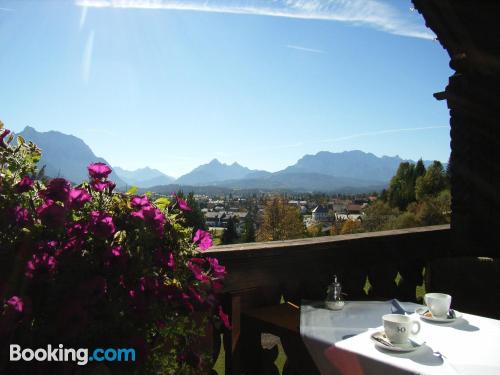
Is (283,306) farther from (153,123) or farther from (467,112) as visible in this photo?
(153,123)

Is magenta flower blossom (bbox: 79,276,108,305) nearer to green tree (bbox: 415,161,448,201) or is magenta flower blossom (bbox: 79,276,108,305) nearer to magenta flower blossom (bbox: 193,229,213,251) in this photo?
magenta flower blossom (bbox: 193,229,213,251)

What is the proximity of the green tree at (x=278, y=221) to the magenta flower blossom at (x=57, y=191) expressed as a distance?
36.5m

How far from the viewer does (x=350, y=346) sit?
1340 mm

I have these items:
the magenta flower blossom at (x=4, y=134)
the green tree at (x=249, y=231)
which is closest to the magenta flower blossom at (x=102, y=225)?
the magenta flower blossom at (x=4, y=134)

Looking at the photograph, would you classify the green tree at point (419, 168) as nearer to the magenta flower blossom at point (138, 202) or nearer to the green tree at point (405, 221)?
the green tree at point (405, 221)

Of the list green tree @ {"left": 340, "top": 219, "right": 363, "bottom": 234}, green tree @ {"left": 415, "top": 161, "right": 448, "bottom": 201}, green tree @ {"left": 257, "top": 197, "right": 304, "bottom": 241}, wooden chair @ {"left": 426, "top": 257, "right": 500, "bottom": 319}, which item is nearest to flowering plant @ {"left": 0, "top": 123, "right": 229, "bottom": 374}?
wooden chair @ {"left": 426, "top": 257, "right": 500, "bottom": 319}

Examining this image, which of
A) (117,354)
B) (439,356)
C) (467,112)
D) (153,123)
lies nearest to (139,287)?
(117,354)

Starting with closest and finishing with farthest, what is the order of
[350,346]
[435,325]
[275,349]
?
[350,346] → [435,325] → [275,349]

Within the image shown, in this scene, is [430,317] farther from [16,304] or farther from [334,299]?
[16,304]

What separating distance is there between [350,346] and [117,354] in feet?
2.62

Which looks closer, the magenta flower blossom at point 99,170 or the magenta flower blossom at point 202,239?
the magenta flower blossom at point 99,170

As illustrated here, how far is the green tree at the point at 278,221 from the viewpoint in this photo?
3753 cm

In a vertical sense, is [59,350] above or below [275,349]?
above

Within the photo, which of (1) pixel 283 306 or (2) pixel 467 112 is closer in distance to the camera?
(1) pixel 283 306
